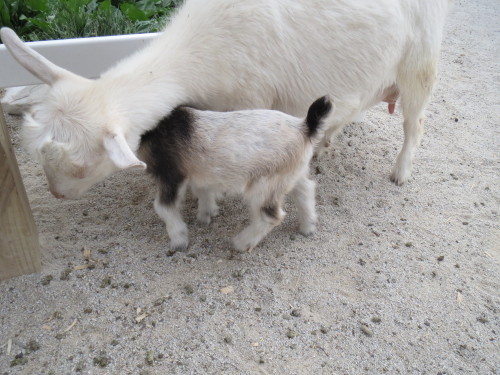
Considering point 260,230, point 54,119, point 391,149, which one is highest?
point 54,119

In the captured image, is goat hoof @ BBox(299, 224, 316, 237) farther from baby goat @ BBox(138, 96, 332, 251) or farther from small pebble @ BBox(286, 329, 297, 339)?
small pebble @ BBox(286, 329, 297, 339)

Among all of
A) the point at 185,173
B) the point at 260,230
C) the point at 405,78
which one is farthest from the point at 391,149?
the point at 185,173

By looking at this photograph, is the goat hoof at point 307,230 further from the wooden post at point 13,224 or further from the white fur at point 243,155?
the wooden post at point 13,224

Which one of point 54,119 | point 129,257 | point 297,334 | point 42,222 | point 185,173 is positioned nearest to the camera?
point 54,119

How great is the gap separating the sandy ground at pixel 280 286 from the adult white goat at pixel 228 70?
0.60m

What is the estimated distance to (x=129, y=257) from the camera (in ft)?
10.5

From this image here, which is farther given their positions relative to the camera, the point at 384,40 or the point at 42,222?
the point at 42,222

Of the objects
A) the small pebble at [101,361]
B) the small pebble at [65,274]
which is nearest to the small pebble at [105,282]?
the small pebble at [65,274]

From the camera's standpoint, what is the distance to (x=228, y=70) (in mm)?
2961

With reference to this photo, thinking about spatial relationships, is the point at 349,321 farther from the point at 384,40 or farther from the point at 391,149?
the point at 391,149

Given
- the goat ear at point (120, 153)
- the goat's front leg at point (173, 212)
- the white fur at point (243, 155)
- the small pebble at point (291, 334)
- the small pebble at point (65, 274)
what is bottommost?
the small pebble at point (291, 334)

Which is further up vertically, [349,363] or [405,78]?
[405,78]

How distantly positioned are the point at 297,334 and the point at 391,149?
238cm

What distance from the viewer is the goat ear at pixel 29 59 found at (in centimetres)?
259
